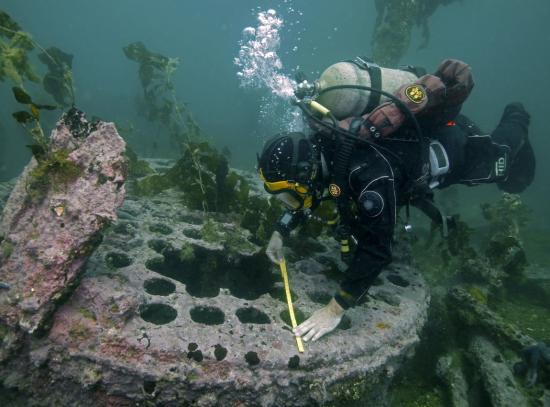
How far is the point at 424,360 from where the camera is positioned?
4570 mm

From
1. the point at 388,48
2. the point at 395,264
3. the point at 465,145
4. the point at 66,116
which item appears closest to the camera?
the point at 66,116

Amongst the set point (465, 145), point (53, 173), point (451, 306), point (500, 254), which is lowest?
point (451, 306)

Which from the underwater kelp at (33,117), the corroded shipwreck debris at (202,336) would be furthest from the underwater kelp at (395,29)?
the underwater kelp at (33,117)

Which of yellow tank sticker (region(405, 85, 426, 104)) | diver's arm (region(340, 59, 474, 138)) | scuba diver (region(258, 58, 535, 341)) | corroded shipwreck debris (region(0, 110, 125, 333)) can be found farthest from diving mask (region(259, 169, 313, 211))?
corroded shipwreck debris (region(0, 110, 125, 333))

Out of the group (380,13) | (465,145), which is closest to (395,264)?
(465,145)

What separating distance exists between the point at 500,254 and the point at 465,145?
3003 millimetres

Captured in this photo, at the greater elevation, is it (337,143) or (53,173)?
(337,143)

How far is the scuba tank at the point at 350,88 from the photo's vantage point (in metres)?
3.60

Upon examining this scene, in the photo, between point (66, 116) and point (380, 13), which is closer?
point (66, 116)

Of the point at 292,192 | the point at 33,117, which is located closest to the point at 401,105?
the point at 292,192

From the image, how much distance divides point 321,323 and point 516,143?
386 centimetres

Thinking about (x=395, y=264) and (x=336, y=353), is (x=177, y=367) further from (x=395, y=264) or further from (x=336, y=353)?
(x=395, y=264)

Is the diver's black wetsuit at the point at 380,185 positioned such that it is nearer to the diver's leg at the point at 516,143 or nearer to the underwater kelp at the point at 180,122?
the diver's leg at the point at 516,143

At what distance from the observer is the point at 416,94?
3.31 metres
